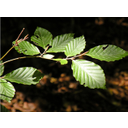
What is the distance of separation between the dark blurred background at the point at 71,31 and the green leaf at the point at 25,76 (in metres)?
1.45

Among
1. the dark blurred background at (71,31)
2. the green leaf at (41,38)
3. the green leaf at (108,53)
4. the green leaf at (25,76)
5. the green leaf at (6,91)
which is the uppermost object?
the dark blurred background at (71,31)

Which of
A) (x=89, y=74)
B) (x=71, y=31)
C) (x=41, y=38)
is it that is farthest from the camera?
(x=71, y=31)

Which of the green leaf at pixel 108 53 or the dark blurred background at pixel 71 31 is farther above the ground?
the dark blurred background at pixel 71 31

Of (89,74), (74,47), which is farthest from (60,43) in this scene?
(89,74)

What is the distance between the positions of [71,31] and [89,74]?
1.91 m

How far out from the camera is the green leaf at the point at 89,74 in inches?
17.6

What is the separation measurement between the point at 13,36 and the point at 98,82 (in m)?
2.10

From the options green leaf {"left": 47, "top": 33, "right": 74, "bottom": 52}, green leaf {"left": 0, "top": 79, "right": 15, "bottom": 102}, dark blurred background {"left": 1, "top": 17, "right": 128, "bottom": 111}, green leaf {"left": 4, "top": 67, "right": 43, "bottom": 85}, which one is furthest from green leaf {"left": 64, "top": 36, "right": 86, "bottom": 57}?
dark blurred background {"left": 1, "top": 17, "right": 128, "bottom": 111}

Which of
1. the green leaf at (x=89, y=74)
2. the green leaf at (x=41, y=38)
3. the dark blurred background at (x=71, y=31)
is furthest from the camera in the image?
the dark blurred background at (x=71, y=31)

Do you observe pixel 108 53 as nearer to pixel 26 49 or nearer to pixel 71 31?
pixel 26 49

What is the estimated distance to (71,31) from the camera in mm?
2279

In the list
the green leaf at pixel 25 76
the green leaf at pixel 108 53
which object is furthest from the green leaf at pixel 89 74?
the green leaf at pixel 25 76

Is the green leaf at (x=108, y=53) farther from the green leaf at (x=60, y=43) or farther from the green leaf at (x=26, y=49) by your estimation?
the green leaf at (x=26, y=49)

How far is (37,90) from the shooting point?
1813 millimetres
